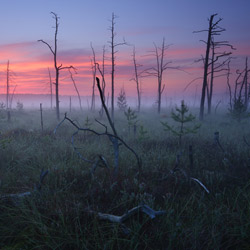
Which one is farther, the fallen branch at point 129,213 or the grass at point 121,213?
the fallen branch at point 129,213

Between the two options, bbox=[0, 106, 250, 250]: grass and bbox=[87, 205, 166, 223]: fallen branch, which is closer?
bbox=[0, 106, 250, 250]: grass

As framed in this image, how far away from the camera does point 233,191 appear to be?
12.3ft

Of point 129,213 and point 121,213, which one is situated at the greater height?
point 129,213

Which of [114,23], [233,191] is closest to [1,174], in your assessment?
[233,191]

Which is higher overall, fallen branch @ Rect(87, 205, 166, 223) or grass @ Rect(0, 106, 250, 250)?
fallen branch @ Rect(87, 205, 166, 223)

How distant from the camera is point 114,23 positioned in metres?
23.4

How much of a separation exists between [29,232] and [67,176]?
1.82 metres

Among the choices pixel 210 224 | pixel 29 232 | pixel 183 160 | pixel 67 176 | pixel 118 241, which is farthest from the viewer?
pixel 183 160

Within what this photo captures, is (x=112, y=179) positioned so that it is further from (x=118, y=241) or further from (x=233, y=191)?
(x=233, y=191)

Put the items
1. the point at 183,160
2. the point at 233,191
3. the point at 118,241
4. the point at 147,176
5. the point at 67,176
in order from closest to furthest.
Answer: the point at 118,241, the point at 233,191, the point at 67,176, the point at 147,176, the point at 183,160

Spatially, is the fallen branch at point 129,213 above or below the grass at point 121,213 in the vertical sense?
above

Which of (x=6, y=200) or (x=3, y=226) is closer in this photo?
(x=3, y=226)

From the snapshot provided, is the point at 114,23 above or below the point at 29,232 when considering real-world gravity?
above

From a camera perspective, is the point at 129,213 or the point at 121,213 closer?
the point at 129,213
